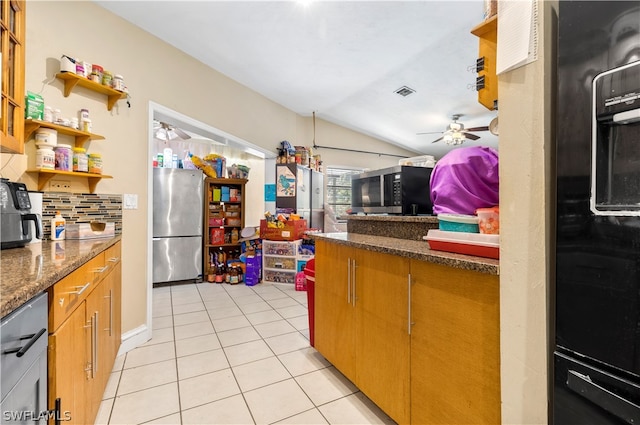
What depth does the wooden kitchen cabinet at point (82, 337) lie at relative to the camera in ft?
3.07

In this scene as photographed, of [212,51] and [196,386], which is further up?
[212,51]

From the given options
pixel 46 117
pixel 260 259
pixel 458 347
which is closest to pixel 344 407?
pixel 458 347

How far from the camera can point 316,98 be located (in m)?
4.58

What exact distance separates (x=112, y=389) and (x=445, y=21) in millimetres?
3885

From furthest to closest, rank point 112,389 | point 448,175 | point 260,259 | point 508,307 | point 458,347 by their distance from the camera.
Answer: point 260,259 < point 112,389 < point 448,175 < point 458,347 < point 508,307

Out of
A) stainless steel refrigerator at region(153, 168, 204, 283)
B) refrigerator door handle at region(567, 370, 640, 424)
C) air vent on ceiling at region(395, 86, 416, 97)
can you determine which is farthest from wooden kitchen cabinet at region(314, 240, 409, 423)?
Result: stainless steel refrigerator at region(153, 168, 204, 283)

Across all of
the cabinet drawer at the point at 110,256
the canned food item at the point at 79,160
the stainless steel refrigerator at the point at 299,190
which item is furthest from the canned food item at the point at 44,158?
the stainless steel refrigerator at the point at 299,190

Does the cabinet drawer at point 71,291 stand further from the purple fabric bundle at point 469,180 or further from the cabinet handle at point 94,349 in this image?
the purple fabric bundle at point 469,180

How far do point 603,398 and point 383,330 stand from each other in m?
0.89

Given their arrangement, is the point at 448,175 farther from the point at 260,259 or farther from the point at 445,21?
the point at 260,259

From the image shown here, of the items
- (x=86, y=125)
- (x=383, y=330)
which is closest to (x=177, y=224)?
(x=86, y=125)

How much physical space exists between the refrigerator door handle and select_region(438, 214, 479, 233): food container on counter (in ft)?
1.91

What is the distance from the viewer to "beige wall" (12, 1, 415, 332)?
1.91 metres

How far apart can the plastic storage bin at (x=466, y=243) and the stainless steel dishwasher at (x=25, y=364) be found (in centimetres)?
141
